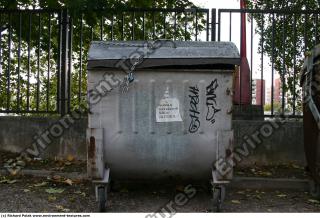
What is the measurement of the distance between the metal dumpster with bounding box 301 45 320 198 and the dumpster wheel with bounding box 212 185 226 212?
111 cm

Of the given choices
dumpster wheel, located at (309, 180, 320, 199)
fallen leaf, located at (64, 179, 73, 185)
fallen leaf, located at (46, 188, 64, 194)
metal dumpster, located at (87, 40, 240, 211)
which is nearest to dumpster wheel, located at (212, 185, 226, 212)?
metal dumpster, located at (87, 40, 240, 211)

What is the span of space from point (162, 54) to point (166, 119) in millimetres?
608

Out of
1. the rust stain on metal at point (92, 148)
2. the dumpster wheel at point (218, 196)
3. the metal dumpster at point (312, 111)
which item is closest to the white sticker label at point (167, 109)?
the rust stain on metal at point (92, 148)

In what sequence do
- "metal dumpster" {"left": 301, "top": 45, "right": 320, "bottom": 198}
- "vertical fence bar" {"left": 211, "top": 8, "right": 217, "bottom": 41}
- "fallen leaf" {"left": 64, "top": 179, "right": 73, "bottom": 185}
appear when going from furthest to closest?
"vertical fence bar" {"left": 211, "top": 8, "right": 217, "bottom": 41} → "fallen leaf" {"left": 64, "top": 179, "right": 73, "bottom": 185} → "metal dumpster" {"left": 301, "top": 45, "right": 320, "bottom": 198}

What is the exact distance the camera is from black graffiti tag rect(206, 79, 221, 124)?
4402 millimetres

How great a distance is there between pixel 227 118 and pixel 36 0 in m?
4.27

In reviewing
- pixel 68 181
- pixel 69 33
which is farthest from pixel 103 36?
pixel 68 181

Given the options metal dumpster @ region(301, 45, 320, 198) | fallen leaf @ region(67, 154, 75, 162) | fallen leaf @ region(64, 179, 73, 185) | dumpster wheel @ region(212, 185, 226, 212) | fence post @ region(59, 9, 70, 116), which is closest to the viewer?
dumpster wheel @ region(212, 185, 226, 212)

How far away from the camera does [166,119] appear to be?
173 inches

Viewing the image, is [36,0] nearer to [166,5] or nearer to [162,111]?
[166,5]

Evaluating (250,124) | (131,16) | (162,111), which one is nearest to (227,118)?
(162,111)

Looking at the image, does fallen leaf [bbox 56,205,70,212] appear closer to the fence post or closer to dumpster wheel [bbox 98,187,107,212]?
dumpster wheel [bbox 98,187,107,212]

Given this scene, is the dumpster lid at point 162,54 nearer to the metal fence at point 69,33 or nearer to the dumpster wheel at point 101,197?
the dumpster wheel at point 101,197

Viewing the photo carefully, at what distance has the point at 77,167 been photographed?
20.2 ft
